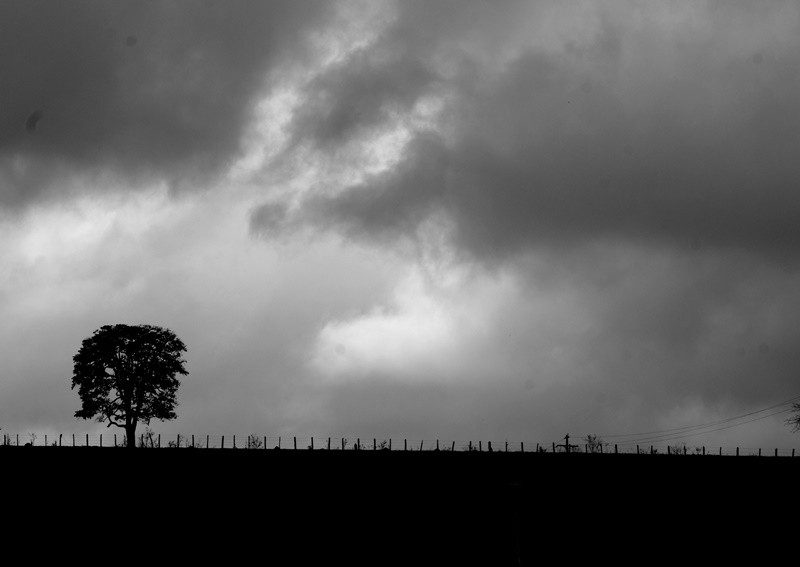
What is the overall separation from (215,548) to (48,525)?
6.67 m

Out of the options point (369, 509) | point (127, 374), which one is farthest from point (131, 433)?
point (369, 509)

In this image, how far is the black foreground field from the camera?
101 feet

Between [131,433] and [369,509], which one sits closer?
[369,509]

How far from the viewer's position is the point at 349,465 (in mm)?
49844

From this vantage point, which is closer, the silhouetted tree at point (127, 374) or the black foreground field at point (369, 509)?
the black foreground field at point (369, 509)

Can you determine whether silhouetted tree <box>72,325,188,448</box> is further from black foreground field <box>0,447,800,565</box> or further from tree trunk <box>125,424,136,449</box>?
black foreground field <box>0,447,800,565</box>

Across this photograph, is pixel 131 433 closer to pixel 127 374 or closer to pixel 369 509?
pixel 127 374

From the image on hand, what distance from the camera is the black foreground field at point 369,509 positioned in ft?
101

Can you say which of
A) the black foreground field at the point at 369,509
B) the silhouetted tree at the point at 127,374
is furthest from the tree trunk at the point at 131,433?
the black foreground field at the point at 369,509

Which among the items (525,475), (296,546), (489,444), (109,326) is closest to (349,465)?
(525,475)

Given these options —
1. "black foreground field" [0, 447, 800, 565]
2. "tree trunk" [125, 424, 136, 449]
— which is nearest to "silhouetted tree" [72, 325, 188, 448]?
"tree trunk" [125, 424, 136, 449]

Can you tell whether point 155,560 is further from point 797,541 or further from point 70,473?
point 797,541

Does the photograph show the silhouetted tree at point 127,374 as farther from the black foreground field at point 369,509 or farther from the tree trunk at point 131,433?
the black foreground field at point 369,509

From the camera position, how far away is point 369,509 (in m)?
37.7
